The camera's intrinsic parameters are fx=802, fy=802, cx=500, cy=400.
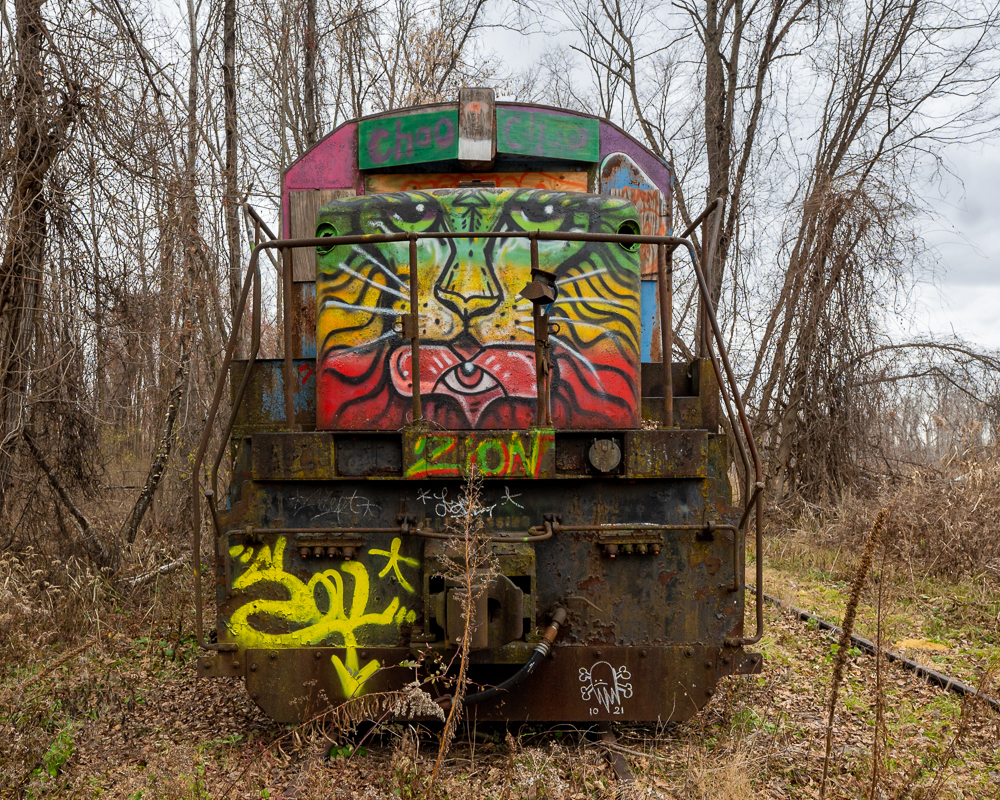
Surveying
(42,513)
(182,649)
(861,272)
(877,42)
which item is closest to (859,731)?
(182,649)

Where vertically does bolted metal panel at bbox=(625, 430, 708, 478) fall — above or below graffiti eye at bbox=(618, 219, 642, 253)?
below

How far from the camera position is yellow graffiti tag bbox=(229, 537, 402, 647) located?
12.0 feet

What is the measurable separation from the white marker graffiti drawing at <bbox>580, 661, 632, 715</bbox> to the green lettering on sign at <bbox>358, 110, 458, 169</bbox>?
2.99m

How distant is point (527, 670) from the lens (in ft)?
11.4

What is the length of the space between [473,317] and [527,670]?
1.73 meters

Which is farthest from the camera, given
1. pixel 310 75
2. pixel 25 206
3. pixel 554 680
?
pixel 310 75

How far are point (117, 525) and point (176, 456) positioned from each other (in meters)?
1.68

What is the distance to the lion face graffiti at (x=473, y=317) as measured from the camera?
13.2 feet

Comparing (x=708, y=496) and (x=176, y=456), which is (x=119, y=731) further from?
(x=176, y=456)

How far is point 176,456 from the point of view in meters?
9.12

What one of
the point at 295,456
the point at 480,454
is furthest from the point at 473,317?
the point at 295,456

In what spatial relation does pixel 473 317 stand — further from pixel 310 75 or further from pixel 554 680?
pixel 310 75
